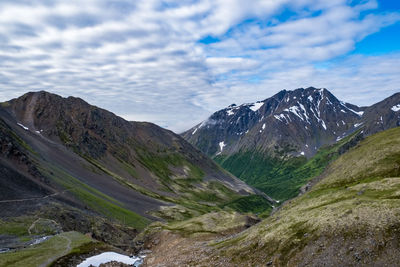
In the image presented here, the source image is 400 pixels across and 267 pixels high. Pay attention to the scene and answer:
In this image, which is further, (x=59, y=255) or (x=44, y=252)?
(x=44, y=252)

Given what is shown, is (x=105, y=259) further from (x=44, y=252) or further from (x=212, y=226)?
(x=212, y=226)

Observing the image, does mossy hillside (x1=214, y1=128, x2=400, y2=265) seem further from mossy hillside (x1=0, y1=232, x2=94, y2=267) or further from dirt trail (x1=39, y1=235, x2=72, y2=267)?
mossy hillside (x1=0, y1=232, x2=94, y2=267)

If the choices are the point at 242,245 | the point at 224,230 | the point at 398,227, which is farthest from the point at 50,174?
the point at 398,227

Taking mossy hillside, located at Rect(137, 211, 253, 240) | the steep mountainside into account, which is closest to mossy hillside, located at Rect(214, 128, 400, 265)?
the steep mountainside

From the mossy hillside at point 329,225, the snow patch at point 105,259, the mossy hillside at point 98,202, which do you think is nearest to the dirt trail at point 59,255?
the snow patch at point 105,259

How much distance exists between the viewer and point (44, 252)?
62000 mm

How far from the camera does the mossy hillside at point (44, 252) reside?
178ft

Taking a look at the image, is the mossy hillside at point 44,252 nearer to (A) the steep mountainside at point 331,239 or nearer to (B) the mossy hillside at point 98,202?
(A) the steep mountainside at point 331,239

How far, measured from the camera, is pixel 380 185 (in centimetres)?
6284

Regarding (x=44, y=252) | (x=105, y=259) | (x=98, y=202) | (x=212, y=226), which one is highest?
(x=44, y=252)

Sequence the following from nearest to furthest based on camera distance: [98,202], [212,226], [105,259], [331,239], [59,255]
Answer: [331,239] < [59,255] < [105,259] < [212,226] < [98,202]

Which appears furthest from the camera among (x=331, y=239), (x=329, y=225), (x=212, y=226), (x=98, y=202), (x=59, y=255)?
(x=98, y=202)

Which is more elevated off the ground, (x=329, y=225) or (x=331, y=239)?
(x=329, y=225)

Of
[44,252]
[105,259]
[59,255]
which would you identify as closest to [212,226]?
[105,259]
